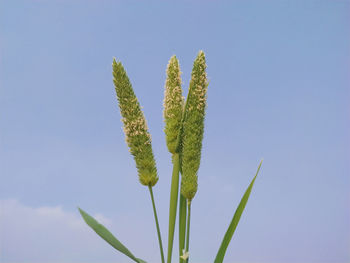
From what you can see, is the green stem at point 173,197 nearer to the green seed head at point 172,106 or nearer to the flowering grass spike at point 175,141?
the flowering grass spike at point 175,141

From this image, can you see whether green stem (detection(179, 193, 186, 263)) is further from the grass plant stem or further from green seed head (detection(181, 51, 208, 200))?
green seed head (detection(181, 51, 208, 200))

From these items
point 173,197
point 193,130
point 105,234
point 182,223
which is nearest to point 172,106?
point 193,130

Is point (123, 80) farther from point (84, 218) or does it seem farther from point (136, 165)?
point (84, 218)

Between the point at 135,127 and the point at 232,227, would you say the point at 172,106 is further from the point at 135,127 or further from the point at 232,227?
the point at 232,227

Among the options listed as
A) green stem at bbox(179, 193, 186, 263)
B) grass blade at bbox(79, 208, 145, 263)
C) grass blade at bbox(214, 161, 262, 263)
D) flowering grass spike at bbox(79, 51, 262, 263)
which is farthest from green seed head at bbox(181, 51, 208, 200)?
grass blade at bbox(79, 208, 145, 263)

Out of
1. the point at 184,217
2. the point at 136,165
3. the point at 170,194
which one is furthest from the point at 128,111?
the point at 184,217

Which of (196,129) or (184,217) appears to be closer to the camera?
(196,129)
